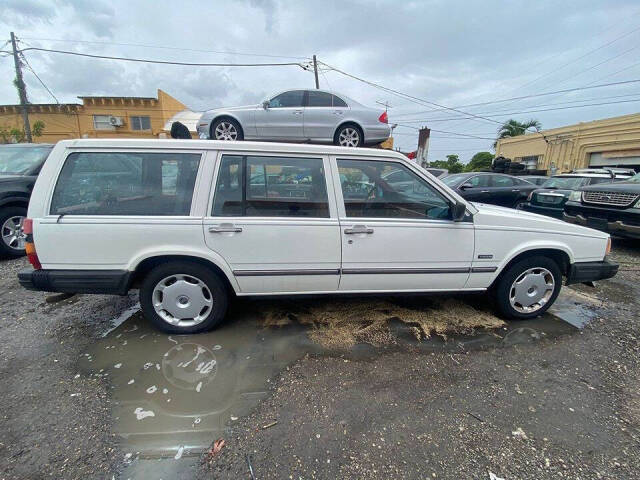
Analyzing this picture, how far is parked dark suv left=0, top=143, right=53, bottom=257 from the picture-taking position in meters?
4.63

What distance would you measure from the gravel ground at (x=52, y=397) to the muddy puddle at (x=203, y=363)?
11 centimetres

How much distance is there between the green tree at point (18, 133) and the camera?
1995 cm

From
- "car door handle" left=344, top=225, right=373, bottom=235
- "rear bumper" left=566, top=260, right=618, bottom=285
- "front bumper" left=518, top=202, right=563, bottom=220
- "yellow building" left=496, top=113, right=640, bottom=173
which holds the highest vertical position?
"yellow building" left=496, top=113, right=640, bottom=173

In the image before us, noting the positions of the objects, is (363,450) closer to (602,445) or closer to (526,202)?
(602,445)

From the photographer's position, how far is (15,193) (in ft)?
15.4

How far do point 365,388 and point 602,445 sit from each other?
1.43 metres

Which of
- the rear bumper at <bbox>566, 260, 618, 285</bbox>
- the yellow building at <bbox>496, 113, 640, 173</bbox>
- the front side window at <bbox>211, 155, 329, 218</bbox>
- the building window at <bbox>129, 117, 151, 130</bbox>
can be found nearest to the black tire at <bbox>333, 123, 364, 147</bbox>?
the front side window at <bbox>211, 155, 329, 218</bbox>

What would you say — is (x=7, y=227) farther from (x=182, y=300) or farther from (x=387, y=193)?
(x=387, y=193)

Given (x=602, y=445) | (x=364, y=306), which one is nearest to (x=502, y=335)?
(x=602, y=445)

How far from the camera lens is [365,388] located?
2.16 m

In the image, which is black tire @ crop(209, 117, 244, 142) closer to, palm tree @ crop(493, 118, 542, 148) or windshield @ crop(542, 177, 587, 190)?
windshield @ crop(542, 177, 587, 190)

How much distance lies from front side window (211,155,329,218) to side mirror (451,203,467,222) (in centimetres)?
116

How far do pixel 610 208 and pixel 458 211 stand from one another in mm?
5043

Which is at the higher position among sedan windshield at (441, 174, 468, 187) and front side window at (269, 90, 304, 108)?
front side window at (269, 90, 304, 108)
